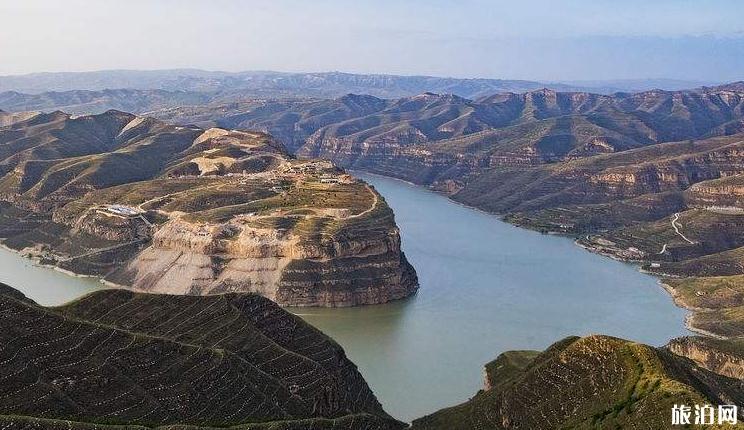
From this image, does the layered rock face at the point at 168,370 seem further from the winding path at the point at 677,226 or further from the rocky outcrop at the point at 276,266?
the winding path at the point at 677,226

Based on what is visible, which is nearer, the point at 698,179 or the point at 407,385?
the point at 407,385

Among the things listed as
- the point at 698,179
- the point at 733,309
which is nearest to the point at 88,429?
the point at 733,309

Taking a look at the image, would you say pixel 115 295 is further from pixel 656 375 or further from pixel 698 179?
pixel 698 179

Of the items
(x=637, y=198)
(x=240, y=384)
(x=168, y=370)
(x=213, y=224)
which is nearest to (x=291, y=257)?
(x=213, y=224)

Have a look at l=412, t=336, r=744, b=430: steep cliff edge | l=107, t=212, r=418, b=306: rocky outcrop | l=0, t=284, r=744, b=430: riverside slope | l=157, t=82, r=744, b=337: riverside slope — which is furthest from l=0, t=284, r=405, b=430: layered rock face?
l=157, t=82, r=744, b=337: riverside slope

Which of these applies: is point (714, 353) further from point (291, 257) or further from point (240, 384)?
point (291, 257)

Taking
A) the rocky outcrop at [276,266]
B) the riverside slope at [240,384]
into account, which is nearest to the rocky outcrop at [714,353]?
the riverside slope at [240,384]
